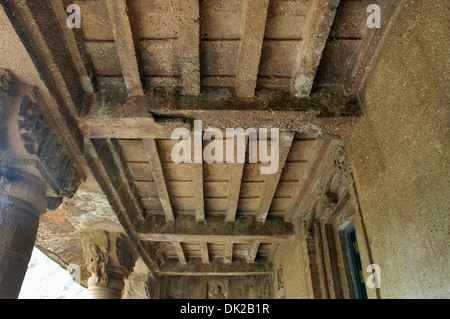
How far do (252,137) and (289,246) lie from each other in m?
3.35

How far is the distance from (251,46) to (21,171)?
2.25 metres

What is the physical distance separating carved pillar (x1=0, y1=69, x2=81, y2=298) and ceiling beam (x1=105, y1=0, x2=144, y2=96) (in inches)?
28.5

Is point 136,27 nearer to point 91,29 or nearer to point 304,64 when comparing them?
point 91,29

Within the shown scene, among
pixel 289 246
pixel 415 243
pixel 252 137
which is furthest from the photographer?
pixel 289 246

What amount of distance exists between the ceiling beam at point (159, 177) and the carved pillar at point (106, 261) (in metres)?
0.82

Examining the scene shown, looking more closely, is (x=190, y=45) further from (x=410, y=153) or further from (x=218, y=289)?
(x=218, y=289)

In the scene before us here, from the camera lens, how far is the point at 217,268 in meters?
8.10

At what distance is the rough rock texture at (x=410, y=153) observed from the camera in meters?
2.00
